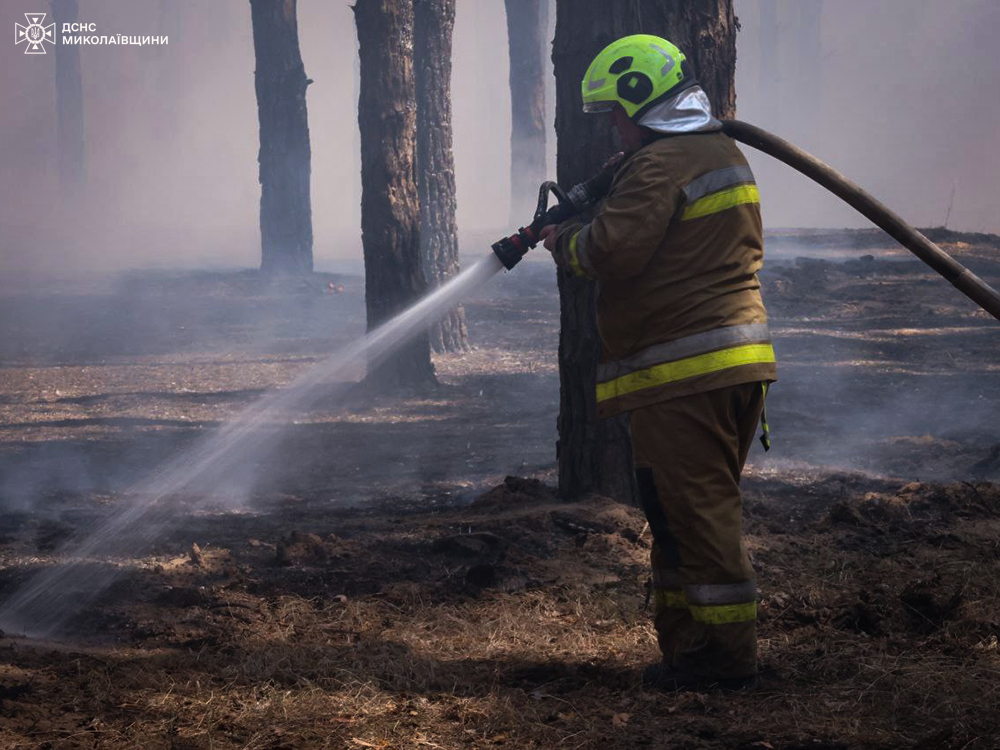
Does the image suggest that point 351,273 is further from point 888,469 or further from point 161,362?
point 888,469

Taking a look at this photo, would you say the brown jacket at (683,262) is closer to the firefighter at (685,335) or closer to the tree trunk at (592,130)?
the firefighter at (685,335)

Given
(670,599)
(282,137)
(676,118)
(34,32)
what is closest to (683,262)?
(676,118)

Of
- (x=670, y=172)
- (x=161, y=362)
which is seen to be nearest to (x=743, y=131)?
(x=670, y=172)

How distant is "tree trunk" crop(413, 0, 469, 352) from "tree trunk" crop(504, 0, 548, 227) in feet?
33.8

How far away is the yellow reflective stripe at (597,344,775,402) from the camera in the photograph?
11.6 ft

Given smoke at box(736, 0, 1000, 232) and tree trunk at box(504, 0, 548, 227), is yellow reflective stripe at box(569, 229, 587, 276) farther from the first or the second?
smoke at box(736, 0, 1000, 232)

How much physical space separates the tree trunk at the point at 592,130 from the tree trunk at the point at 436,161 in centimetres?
616

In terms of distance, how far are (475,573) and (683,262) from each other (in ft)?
6.07

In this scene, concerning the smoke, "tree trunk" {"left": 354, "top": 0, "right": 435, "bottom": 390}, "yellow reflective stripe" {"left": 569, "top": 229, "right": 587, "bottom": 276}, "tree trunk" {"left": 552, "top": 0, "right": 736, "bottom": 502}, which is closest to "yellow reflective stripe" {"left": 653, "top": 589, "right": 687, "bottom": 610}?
"yellow reflective stripe" {"left": 569, "top": 229, "right": 587, "bottom": 276}

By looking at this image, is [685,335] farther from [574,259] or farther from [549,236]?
[549,236]

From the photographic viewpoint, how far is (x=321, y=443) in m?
8.37

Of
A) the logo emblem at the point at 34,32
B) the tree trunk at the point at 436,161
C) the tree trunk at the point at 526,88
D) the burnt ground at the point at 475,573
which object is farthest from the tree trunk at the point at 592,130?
the logo emblem at the point at 34,32

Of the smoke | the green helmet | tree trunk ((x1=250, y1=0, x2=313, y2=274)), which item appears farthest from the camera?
the smoke

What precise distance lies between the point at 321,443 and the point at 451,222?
428cm
